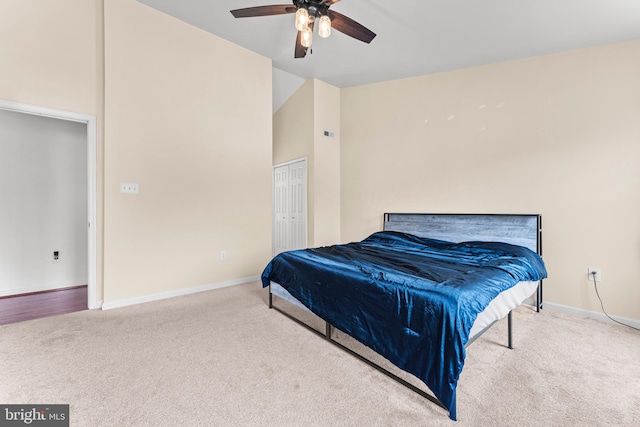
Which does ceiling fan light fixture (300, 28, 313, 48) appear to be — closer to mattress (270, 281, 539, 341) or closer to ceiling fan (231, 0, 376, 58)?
ceiling fan (231, 0, 376, 58)

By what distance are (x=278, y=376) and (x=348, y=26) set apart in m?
2.65

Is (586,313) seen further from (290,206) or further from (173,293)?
(173,293)

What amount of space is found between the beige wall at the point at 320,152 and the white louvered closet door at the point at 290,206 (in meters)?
0.17

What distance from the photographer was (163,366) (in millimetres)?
1799

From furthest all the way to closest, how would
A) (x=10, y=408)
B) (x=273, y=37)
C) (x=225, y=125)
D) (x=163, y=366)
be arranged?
(x=225, y=125) < (x=273, y=37) < (x=163, y=366) < (x=10, y=408)

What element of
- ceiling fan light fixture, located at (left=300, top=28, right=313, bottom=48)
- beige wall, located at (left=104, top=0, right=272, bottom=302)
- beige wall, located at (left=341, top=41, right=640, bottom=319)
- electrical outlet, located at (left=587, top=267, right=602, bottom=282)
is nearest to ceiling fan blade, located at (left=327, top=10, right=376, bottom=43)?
ceiling fan light fixture, located at (left=300, top=28, right=313, bottom=48)

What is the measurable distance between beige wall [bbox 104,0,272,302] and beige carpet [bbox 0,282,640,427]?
933 mm

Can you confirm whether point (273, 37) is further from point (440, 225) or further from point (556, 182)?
point (556, 182)

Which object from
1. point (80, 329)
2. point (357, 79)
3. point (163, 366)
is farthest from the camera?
point (357, 79)

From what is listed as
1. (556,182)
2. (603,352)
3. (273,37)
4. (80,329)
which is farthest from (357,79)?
(80,329)

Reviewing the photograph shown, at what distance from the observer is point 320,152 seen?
442 cm

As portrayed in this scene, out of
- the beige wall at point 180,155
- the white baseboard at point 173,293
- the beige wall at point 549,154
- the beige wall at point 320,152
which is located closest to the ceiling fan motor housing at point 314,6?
the beige wall at point 180,155

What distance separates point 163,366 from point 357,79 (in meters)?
4.13

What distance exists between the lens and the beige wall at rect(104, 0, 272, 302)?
285cm
